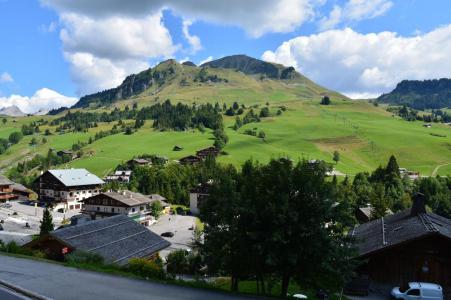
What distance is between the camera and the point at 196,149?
18125cm

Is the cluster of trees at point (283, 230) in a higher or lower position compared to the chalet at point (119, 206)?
higher

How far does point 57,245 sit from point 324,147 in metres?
166

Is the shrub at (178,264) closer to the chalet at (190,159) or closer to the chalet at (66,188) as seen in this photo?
the chalet at (66,188)

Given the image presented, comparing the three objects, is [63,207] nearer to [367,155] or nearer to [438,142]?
[367,155]

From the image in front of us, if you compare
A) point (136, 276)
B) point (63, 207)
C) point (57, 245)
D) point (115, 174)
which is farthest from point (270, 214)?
point (115, 174)

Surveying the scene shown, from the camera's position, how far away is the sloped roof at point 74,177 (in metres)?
119

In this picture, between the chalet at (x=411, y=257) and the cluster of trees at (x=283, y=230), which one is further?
the chalet at (x=411, y=257)

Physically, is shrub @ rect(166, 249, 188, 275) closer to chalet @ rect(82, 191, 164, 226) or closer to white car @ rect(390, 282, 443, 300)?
white car @ rect(390, 282, 443, 300)

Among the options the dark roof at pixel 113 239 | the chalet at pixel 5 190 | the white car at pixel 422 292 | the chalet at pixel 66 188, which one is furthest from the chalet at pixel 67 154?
the white car at pixel 422 292

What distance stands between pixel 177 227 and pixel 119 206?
43.9 ft

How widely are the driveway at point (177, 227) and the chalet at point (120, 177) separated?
161ft

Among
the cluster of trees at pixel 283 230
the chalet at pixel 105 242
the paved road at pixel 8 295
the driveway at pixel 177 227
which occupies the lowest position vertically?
the driveway at pixel 177 227

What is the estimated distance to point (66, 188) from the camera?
11756 centimetres

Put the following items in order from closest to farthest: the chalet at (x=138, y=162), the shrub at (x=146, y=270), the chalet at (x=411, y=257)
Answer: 1. the shrub at (x=146, y=270)
2. the chalet at (x=411, y=257)
3. the chalet at (x=138, y=162)
